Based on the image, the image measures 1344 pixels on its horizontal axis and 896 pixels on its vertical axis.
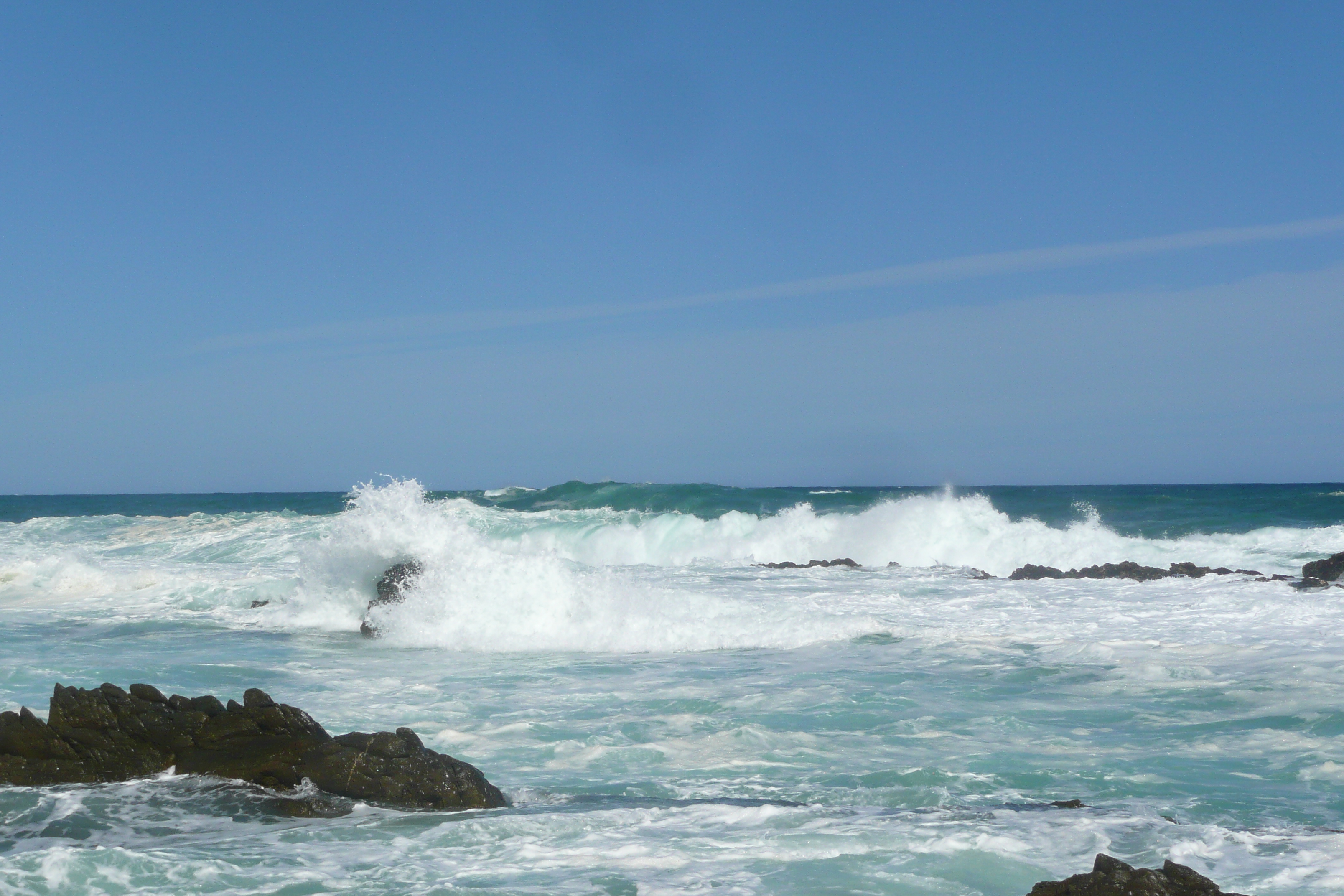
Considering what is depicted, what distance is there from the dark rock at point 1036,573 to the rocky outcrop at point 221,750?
13.8 metres

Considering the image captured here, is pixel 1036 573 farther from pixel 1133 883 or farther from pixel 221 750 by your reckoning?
pixel 1133 883

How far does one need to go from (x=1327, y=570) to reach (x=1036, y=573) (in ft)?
13.6

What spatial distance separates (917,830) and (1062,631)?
7.63 m

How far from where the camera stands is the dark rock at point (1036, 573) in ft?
58.7

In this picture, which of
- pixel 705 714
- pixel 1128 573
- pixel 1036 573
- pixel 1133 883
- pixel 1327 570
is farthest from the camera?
pixel 1036 573

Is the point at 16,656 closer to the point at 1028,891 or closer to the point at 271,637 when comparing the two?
the point at 271,637

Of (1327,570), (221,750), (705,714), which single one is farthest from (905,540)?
(221,750)

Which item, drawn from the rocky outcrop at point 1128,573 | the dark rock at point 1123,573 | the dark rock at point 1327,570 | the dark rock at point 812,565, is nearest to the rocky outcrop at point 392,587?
the dark rock at point 812,565

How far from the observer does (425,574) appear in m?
13.6

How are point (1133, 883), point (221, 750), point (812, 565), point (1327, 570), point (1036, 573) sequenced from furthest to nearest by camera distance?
point (812, 565), point (1036, 573), point (1327, 570), point (221, 750), point (1133, 883)

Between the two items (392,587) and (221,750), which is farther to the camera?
(392,587)

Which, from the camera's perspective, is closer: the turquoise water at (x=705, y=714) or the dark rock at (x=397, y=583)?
the turquoise water at (x=705, y=714)

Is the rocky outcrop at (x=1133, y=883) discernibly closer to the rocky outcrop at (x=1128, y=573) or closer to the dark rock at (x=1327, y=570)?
the dark rock at (x=1327, y=570)

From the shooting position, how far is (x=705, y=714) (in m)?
8.12
